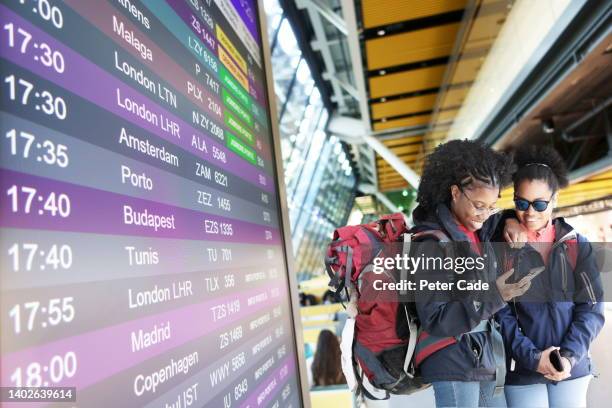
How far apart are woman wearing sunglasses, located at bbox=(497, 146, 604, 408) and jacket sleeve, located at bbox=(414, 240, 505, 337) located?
22 cm

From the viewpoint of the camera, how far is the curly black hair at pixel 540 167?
5.87 feet

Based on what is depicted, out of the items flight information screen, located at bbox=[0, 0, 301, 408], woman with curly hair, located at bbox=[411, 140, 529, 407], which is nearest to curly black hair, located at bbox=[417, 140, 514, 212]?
woman with curly hair, located at bbox=[411, 140, 529, 407]

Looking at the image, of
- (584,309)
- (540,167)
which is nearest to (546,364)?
(584,309)

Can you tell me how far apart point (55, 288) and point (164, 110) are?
508 mm

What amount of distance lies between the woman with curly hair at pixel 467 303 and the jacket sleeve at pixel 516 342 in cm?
11

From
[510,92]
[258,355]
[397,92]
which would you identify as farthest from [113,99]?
[397,92]

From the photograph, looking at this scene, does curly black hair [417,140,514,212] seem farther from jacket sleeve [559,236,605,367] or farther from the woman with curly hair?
jacket sleeve [559,236,605,367]

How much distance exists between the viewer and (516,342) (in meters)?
1.71

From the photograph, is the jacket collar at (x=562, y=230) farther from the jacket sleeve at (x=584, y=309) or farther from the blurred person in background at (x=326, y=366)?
the blurred person in background at (x=326, y=366)

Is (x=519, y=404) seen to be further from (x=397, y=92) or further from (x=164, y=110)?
(x=397, y=92)

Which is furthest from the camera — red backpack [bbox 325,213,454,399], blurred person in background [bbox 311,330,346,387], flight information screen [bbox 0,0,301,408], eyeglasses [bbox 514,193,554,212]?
blurred person in background [bbox 311,330,346,387]

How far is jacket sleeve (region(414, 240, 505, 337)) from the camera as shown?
152 centimetres

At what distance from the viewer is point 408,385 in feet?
5.59

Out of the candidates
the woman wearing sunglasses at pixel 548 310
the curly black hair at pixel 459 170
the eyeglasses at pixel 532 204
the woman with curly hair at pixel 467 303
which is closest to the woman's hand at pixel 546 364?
the woman wearing sunglasses at pixel 548 310
